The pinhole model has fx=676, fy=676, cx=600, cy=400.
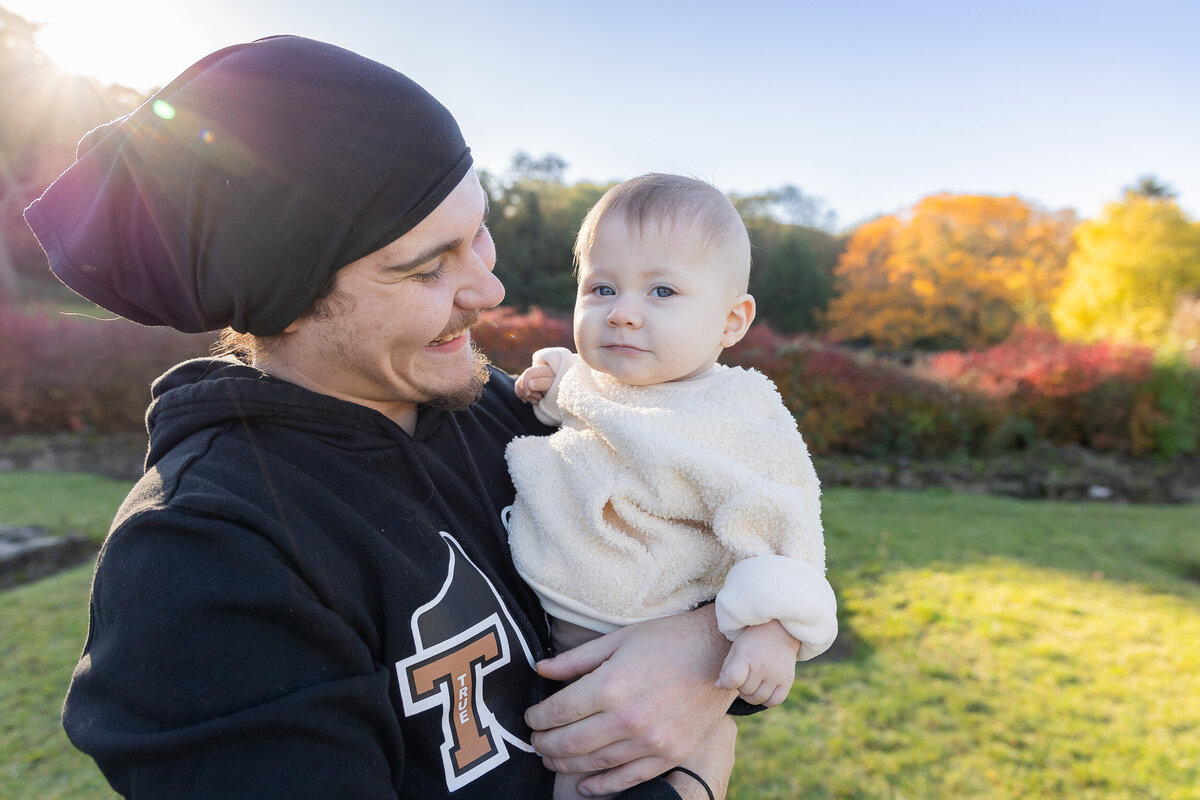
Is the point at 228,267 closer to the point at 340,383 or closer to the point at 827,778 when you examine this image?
the point at 340,383

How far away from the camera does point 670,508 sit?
1489 mm

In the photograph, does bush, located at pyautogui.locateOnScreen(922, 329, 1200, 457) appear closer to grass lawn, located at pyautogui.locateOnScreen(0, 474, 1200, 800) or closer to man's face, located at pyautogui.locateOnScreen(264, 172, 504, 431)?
grass lawn, located at pyautogui.locateOnScreen(0, 474, 1200, 800)

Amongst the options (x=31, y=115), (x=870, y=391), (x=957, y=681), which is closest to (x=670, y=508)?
(x=957, y=681)

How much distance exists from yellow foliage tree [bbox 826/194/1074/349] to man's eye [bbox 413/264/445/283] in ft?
91.5

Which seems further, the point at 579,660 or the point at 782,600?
the point at 579,660

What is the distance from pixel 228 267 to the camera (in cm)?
128

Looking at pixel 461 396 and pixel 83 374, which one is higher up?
pixel 461 396

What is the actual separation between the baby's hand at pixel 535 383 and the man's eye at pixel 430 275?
525 mm

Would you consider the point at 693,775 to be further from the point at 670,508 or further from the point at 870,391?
the point at 870,391

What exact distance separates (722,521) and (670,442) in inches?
7.9

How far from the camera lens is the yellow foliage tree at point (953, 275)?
2661 cm

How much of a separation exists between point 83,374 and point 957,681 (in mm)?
12168

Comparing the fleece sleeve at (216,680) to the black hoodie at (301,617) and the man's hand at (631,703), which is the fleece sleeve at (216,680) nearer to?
the black hoodie at (301,617)

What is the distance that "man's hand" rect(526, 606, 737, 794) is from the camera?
1.33m
